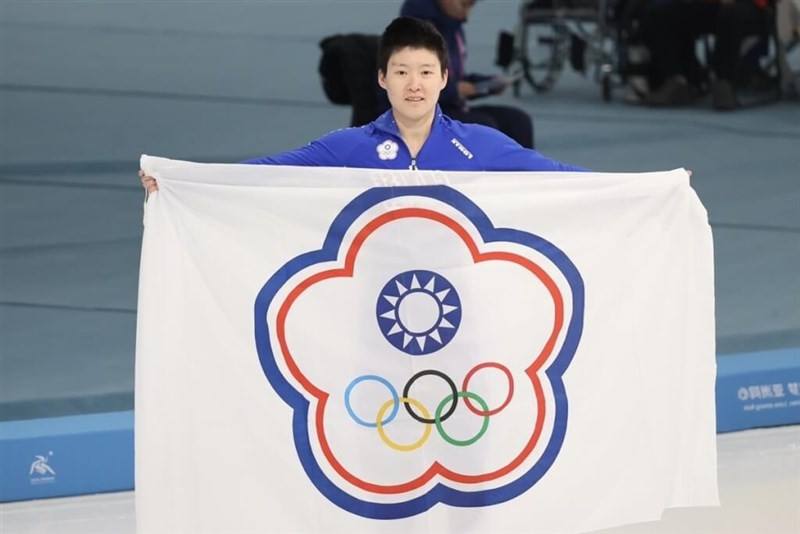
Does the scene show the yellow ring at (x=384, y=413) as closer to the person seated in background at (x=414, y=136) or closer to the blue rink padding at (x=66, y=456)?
the person seated in background at (x=414, y=136)

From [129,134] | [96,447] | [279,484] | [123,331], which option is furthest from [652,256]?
[129,134]

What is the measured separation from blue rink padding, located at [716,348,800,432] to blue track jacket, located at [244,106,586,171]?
59.5 inches

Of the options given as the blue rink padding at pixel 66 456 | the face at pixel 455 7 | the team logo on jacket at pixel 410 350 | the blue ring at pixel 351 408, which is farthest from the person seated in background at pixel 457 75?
the blue ring at pixel 351 408

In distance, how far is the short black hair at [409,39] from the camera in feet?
9.91

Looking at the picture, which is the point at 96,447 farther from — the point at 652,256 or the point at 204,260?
the point at 652,256


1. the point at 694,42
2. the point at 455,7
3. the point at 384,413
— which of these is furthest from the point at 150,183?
the point at 694,42

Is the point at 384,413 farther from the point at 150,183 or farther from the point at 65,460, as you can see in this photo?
the point at 65,460

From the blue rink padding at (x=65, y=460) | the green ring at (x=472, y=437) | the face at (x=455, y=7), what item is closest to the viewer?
the green ring at (x=472, y=437)

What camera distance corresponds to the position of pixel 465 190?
10.0ft

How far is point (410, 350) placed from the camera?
122 inches

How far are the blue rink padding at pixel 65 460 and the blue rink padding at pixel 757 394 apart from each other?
1688 mm

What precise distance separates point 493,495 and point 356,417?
320mm

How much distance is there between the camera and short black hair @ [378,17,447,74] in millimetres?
3021

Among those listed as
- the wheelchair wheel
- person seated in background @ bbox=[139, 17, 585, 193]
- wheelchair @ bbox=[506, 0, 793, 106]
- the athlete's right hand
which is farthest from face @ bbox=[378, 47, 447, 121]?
the wheelchair wheel
